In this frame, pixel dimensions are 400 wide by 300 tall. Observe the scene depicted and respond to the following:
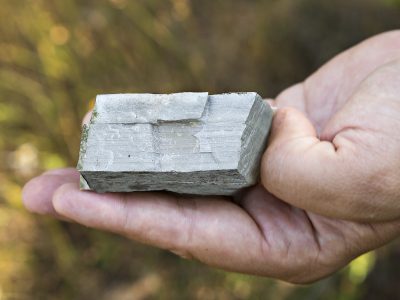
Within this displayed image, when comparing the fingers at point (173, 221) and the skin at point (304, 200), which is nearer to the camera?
the skin at point (304, 200)

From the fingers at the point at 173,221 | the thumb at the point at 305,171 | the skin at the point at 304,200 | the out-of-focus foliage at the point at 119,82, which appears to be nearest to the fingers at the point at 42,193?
the skin at the point at 304,200

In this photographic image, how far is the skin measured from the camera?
4.22ft

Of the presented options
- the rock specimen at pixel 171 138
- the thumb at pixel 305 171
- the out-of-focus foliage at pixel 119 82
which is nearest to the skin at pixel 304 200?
the thumb at pixel 305 171

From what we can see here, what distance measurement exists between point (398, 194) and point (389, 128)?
0.55ft

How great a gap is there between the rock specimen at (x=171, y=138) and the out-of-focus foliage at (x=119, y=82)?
135 cm

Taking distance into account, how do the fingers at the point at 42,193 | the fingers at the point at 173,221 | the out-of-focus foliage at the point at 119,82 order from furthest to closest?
the out-of-focus foliage at the point at 119,82, the fingers at the point at 42,193, the fingers at the point at 173,221

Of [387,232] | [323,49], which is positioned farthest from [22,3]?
[387,232]

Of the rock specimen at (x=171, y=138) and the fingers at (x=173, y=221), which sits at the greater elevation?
the rock specimen at (x=171, y=138)

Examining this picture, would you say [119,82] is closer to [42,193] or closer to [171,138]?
[42,193]

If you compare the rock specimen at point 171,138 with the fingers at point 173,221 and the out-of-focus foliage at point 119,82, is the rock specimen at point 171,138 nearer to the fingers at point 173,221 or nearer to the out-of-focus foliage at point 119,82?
the fingers at point 173,221

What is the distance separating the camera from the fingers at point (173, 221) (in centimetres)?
146

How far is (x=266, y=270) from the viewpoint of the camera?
158 centimetres

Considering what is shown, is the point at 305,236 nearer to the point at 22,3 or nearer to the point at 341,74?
the point at 341,74

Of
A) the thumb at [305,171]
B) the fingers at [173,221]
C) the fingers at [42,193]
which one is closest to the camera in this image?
the thumb at [305,171]
